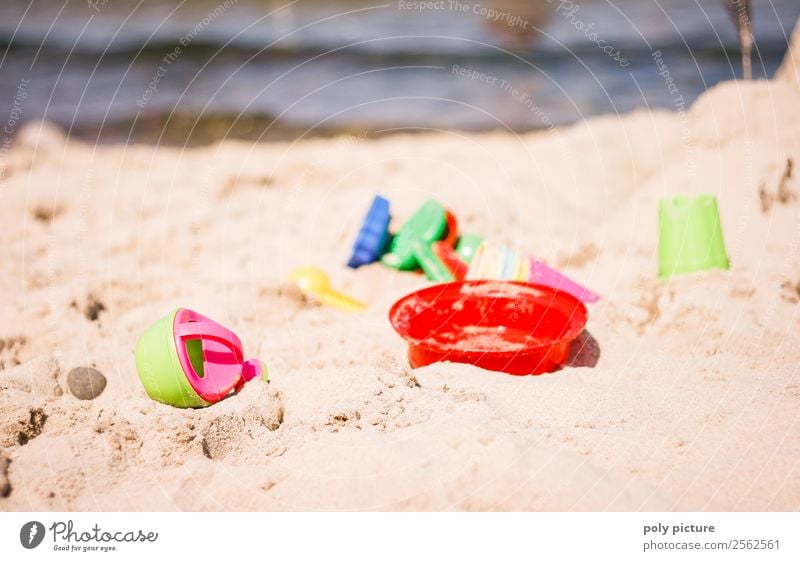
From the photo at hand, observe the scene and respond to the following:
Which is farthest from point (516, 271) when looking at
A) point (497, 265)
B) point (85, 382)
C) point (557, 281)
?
point (85, 382)

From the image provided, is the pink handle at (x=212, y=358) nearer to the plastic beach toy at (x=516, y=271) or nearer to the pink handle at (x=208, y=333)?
the pink handle at (x=208, y=333)

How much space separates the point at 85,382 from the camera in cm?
240

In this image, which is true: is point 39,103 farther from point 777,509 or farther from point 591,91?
point 777,509

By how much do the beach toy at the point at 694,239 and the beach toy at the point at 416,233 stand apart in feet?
3.60

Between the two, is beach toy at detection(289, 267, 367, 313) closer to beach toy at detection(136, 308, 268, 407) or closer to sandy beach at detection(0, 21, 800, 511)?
sandy beach at detection(0, 21, 800, 511)

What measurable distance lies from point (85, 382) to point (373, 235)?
158 cm

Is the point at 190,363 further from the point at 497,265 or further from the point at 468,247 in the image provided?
the point at 468,247

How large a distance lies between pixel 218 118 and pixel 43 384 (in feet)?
14.9

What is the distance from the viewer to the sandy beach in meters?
1.86

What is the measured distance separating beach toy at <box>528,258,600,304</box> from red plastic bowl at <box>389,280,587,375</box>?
254 mm

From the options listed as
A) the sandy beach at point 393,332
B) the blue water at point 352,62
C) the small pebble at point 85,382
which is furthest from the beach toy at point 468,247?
the blue water at point 352,62

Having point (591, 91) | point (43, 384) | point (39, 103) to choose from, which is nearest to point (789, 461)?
point (43, 384)

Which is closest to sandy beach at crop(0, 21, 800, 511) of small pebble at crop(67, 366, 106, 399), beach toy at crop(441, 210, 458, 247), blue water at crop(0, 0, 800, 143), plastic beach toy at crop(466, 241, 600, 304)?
small pebble at crop(67, 366, 106, 399)
